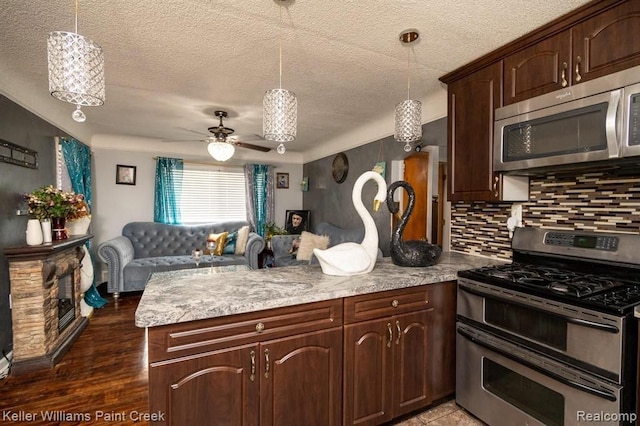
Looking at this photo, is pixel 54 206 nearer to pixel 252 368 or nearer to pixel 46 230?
pixel 46 230

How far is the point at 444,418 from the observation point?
1736mm

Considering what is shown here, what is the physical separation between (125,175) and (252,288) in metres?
4.47

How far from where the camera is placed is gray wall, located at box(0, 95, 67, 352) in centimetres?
228

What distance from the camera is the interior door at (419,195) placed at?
307 centimetres

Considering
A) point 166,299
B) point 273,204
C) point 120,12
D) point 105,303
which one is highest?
point 120,12

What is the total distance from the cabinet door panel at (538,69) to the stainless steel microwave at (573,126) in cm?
7

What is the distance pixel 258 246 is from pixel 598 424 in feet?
13.4

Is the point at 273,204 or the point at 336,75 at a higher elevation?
the point at 336,75

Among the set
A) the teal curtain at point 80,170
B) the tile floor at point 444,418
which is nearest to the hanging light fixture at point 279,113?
the tile floor at point 444,418

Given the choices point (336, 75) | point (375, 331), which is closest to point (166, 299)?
point (375, 331)

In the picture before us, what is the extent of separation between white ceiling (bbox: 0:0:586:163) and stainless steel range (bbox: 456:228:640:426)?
1354 millimetres

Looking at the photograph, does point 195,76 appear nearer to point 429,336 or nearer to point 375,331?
point 375,331

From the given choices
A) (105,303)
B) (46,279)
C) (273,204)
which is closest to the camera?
(46,279)

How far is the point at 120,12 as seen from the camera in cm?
160
